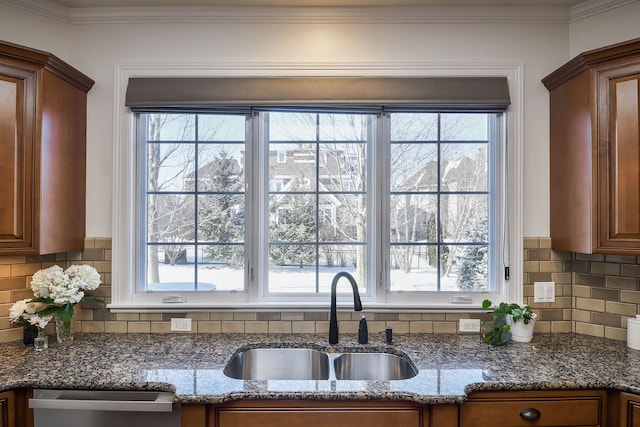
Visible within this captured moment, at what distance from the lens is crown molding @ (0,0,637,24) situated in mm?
2199

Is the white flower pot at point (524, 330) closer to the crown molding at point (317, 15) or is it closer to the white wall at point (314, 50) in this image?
the white wall at point (314, 50)

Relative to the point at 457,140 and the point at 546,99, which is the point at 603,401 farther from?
the point at 546,99

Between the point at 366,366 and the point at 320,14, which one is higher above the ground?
the point at 320,14

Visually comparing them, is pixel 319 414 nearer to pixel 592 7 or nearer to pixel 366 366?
pixel 366 366

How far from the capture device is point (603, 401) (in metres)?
1.56

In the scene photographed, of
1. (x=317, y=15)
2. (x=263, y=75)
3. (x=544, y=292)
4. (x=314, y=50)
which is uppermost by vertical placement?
(x=317, y=15)

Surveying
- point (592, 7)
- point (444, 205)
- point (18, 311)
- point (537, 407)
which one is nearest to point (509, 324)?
point (537, 407)

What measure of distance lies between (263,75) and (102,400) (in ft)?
5.68

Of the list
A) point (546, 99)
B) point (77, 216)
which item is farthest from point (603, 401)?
point (77, 216)

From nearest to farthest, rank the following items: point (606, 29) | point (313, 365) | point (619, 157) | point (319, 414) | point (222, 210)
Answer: point (319, 414)
point (619, 157)
point (313, 365)
point (606, 29)
point (222, 210)

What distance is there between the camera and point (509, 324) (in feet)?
6.76

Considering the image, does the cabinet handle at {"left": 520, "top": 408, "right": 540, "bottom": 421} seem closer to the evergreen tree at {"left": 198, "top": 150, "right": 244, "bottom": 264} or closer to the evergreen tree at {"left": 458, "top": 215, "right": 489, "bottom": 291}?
the evergreen tree at {"left": 458, "top": 215, "right": 489, "bottom": 291}

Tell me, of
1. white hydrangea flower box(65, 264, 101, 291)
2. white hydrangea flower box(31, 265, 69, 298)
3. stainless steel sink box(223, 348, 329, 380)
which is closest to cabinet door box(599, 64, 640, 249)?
stainless steel sink box(223, 348, 329, 380)

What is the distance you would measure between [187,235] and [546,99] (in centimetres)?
219
